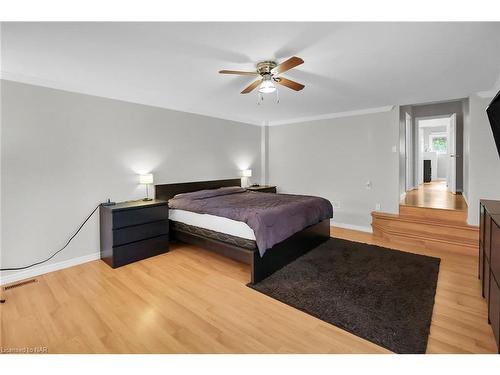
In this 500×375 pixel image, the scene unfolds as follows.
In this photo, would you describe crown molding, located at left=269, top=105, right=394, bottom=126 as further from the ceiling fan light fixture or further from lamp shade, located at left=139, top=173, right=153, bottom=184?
lamp shade, located at left=139, top=173, right=153, bottom=184

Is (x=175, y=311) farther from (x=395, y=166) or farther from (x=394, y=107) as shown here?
(x=394, y=107)

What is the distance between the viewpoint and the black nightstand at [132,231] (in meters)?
3.07

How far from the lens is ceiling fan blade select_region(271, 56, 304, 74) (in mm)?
1994

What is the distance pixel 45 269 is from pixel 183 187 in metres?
2.12

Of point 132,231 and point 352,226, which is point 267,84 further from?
point 352,226

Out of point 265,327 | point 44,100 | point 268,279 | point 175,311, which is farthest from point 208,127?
point 265,327

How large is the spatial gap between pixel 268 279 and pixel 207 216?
1.13 meters

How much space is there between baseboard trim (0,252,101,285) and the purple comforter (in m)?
1.25

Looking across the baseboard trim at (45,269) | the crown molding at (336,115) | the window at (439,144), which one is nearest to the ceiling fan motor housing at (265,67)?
the crown molding at (336,115)

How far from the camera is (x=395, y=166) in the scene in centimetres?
434

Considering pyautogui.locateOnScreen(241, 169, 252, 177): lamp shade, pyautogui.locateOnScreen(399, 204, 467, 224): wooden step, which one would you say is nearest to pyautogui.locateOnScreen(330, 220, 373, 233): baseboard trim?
pyautogui.locateOnScreen(399, 204, 467, 224): wooden step

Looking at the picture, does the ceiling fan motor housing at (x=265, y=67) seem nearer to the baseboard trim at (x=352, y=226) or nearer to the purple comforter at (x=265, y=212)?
the purple comforter at (x=265, y=212)

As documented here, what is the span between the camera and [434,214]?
13.4 feet

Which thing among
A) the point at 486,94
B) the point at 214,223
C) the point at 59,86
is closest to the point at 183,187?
the point at 214,223
